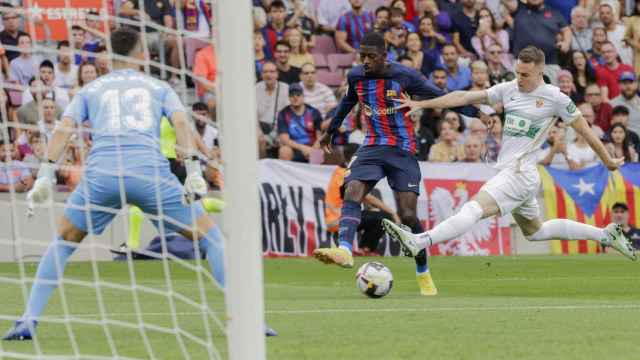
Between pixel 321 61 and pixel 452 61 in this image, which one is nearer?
pixel 452 61

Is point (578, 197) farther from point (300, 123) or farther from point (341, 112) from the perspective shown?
point (341, 112)

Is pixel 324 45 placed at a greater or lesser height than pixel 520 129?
lesser

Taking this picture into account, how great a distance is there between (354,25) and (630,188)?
4.98 metres

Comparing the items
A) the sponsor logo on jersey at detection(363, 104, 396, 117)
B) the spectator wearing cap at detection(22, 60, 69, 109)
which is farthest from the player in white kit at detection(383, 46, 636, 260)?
the spectator wearing cap at detection(22, 60, 69, 109)

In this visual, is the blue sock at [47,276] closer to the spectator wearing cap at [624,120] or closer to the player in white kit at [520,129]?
the player in white kit at [520,129]

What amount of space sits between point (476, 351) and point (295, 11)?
15992 mm

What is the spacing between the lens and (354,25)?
2453 cm

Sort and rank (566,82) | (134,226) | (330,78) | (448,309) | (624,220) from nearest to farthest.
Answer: (448,309)
(134,226)
(624,220)
(330,78)
(566,82)

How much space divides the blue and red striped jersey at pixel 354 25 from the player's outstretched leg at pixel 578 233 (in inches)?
394

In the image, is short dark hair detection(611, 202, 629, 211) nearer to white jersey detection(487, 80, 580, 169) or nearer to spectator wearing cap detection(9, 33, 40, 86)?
white jersey detection(487, 80, 580, 169)

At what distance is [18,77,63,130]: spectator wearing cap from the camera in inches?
613

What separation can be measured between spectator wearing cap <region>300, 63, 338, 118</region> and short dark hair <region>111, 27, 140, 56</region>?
13255 mm

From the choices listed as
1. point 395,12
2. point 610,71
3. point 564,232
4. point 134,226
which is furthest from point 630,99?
point 564,232

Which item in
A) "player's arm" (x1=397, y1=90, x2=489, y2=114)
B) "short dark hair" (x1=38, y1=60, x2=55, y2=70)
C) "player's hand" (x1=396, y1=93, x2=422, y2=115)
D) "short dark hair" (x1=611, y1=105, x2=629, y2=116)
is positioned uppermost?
"short dark hair" (x1=38, y1=60, x2=55, y2=70)
